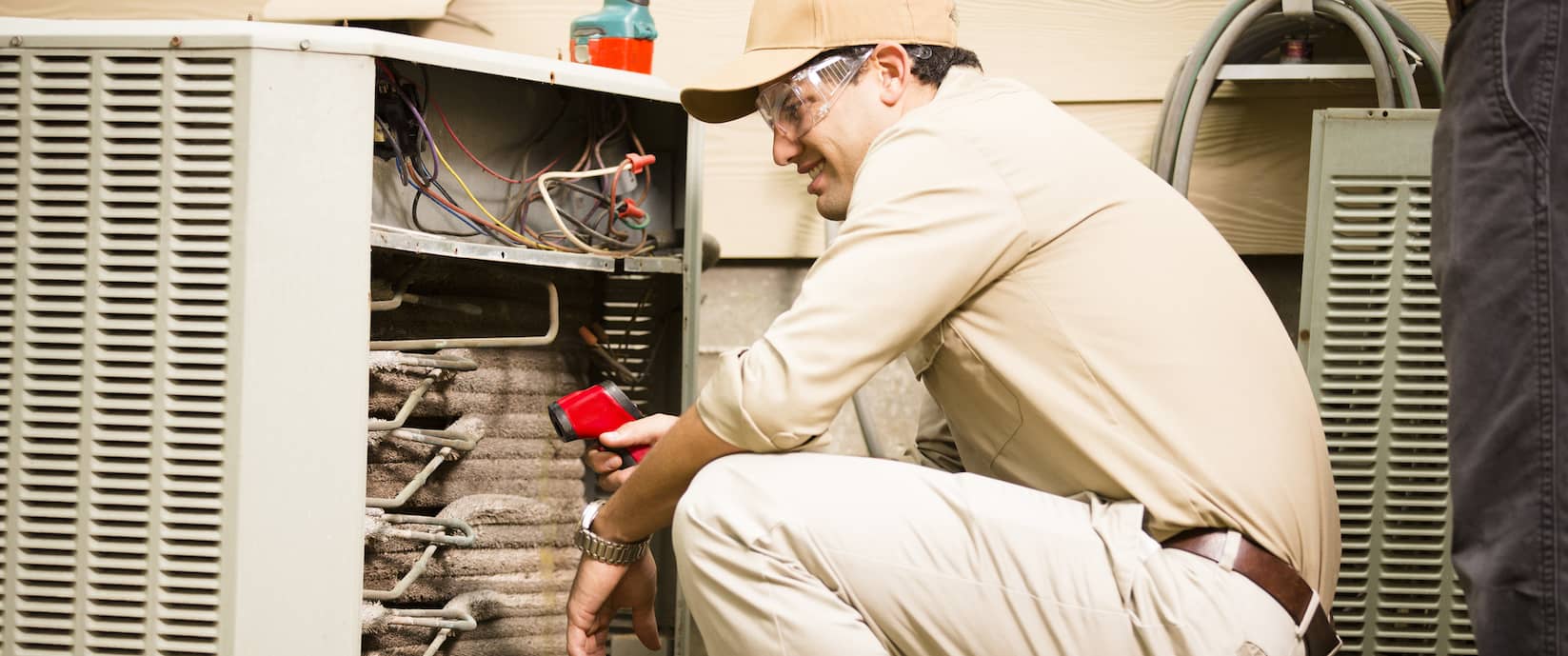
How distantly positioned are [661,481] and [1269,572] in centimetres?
61

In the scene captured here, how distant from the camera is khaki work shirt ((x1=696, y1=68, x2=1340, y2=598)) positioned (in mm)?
1190

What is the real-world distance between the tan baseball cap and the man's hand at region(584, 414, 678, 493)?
0.42m

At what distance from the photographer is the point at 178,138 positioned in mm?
1416

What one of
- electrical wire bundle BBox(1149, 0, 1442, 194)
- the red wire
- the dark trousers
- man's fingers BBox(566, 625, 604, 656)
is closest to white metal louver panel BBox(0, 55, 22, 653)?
Result: the red wire

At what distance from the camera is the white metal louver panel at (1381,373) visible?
171 cm

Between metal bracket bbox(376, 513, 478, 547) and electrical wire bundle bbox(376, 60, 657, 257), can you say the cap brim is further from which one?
metal bracket bbox(376, 513, 478, 547)

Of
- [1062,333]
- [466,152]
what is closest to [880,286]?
[1062,333]

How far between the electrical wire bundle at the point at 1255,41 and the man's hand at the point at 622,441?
941mm

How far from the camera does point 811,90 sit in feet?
4.87

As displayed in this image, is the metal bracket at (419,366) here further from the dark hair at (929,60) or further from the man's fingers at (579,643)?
the dark hair at (929,60)

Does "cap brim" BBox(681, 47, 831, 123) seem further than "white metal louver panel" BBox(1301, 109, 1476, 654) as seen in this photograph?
No

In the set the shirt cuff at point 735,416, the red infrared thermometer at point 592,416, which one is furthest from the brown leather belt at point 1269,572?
the red infrared thermometer at point 592,416

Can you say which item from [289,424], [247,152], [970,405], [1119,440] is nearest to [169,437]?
[289,424]

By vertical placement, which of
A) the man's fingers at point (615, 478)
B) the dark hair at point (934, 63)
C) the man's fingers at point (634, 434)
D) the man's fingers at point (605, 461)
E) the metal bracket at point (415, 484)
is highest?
the dark hair at point (934, 63)
